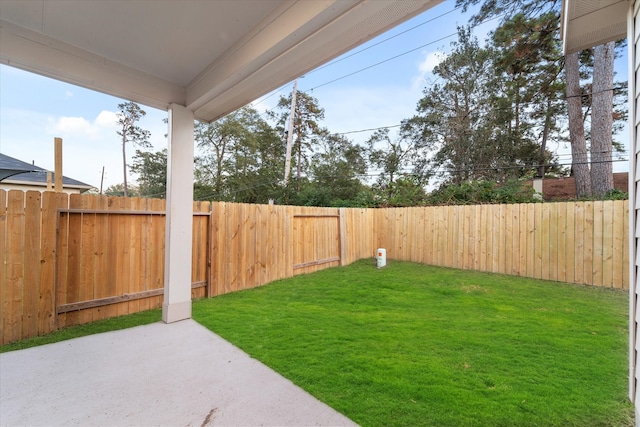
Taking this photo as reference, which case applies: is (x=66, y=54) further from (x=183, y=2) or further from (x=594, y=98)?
(x=594, y=98)

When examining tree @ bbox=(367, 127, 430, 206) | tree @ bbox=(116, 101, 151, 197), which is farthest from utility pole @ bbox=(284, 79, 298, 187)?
tree @ bbox=(116, 101, 151, 197)

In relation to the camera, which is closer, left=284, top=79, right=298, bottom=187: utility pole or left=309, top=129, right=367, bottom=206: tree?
left=284, top=79, right=298, bottom=187: utility pole

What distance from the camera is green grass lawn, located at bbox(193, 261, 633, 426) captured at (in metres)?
1.52

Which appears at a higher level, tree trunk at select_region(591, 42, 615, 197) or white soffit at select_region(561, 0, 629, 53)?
tree trunk at select_region(591, 42, 615, 197)

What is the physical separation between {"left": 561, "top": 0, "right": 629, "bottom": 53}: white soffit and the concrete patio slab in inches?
90.8

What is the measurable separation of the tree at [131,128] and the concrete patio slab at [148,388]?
473 inches

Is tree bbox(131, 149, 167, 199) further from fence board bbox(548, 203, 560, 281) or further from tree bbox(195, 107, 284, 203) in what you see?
fence board bbox(548, 203, 560, 281)

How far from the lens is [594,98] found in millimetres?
5770

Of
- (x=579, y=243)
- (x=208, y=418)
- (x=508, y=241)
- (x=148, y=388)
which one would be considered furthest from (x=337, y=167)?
(x=208, y=418)

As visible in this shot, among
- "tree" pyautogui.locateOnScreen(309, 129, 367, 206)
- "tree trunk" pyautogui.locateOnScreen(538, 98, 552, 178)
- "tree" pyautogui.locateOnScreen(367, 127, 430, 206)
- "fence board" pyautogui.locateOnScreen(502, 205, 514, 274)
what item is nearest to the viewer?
"fence board" pyautogui.locateOnScreen(502, 205, 514, 274)

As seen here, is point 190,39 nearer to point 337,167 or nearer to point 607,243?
point 607,243

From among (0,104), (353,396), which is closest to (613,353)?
(353,396)

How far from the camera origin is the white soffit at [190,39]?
1464 millimetres

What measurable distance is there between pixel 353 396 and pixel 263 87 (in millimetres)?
2263
